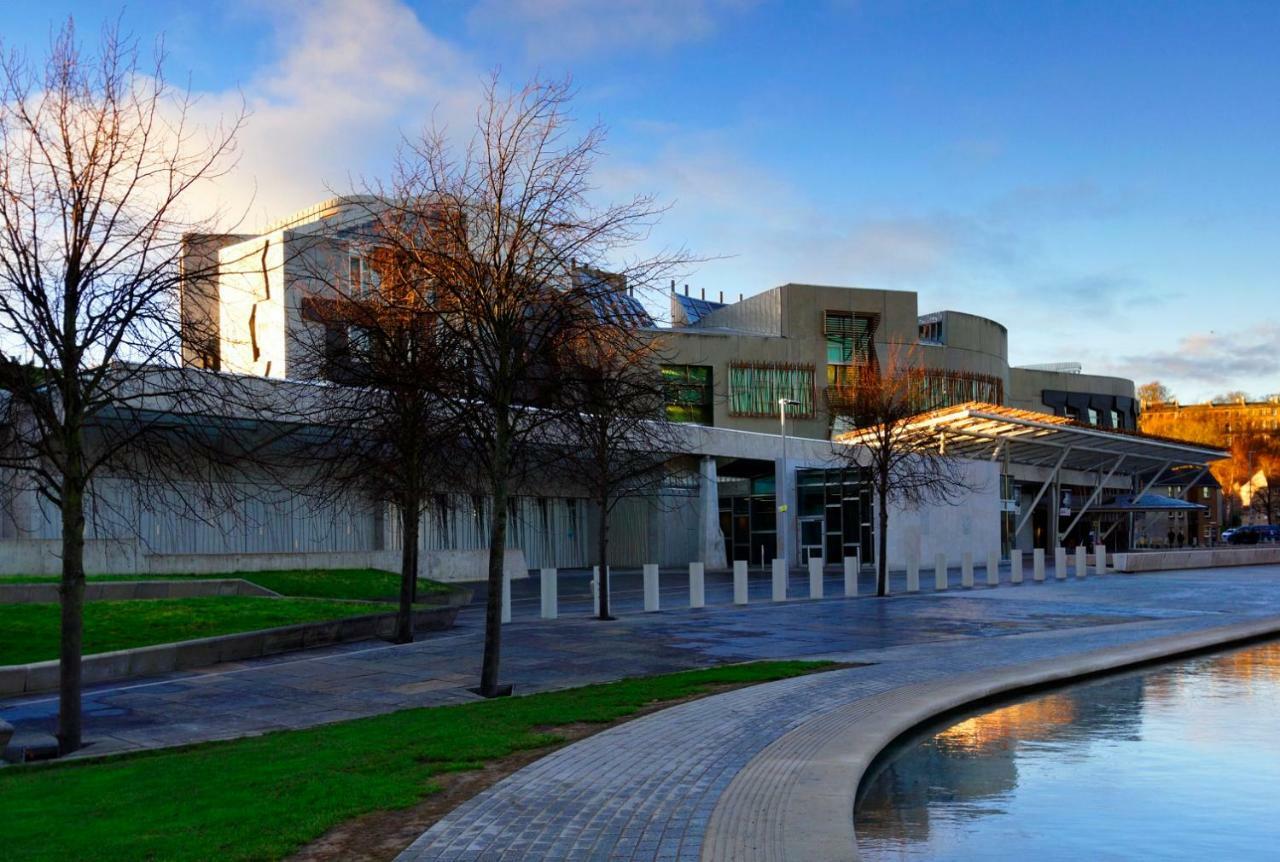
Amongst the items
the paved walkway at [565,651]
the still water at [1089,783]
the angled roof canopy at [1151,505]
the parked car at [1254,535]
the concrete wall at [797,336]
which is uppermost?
the concrete wall at [797,336]

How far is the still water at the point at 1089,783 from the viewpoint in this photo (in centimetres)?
738

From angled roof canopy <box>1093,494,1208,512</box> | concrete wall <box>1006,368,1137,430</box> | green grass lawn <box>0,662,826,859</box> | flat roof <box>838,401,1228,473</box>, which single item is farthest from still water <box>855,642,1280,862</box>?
concrete wall <box>1006,368,1137,430</box>

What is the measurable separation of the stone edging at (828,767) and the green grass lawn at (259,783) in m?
2.12

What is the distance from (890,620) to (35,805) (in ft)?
59.4

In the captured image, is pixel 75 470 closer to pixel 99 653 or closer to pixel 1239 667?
pixel 99 653

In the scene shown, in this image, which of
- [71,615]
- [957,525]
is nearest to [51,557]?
[71,615]

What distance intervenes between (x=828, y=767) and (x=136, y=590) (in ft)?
A: 58.9

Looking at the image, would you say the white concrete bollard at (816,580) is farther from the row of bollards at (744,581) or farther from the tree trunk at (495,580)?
the tree trunk at (495,580)

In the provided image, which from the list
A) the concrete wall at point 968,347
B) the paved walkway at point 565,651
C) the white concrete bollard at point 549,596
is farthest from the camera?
the concrete wall at point 968,347

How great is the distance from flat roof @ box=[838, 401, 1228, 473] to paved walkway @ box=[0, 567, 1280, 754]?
12.9 metres

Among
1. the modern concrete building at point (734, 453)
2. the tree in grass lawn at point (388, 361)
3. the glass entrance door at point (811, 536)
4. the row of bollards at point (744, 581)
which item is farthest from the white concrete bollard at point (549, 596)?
the glass entrance door at point (811, 536)

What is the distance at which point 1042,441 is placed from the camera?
5488 centimetres

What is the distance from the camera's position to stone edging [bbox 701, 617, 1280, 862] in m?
6.47

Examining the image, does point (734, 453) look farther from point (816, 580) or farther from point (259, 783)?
point (259, 783)
